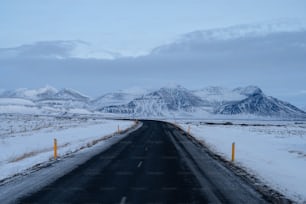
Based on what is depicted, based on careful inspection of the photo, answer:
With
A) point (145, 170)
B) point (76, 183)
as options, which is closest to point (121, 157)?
point (145, 170)

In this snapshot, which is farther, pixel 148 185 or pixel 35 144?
pixel 35 144

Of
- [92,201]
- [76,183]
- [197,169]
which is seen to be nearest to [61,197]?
[92,201]

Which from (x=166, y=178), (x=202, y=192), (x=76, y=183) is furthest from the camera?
(x=166, y=178)

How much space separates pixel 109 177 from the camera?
13969 millimetres

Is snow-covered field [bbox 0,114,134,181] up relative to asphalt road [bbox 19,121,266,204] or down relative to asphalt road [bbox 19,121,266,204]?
up

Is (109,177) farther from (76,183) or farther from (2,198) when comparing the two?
(2,198)

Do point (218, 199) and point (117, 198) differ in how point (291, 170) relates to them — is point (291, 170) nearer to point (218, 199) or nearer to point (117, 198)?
point (218, 199)

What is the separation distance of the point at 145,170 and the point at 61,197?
5800 mm

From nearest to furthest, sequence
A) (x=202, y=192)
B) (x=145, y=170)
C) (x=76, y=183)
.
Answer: (x=202, y=192)
(x=76, y=183)
(x=145, y=170)

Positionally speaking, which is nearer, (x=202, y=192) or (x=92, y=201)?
(x=92, y=201)

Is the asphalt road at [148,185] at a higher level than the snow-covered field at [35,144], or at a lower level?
lower

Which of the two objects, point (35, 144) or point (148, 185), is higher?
point (35, 144)

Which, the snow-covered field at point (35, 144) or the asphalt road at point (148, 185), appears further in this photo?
the snow-covered field at point (35, 144)

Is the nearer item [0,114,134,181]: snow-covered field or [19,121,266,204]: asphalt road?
[19,121,266,204]: asphalt road
